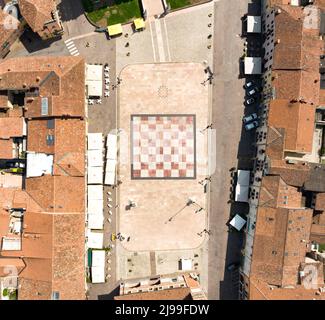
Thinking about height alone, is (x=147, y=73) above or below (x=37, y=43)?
below

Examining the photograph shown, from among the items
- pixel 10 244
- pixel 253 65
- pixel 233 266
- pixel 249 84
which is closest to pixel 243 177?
pixel 233 266

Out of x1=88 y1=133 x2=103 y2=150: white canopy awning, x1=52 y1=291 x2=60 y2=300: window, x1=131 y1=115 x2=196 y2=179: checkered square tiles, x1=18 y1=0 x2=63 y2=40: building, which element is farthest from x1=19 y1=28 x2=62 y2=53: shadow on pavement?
x1=52 y1=291 x2=60 y2=300: window

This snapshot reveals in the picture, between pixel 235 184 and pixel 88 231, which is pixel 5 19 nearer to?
pixel 88 231

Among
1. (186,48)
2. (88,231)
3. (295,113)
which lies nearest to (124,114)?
(186,48)

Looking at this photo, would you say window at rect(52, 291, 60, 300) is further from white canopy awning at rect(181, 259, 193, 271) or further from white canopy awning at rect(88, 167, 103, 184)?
white canopy awning at rect(181, 259, 193, 271)

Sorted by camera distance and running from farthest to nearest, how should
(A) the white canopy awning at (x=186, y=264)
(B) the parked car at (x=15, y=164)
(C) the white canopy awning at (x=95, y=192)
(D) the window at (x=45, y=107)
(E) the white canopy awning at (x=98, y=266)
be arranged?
(A) the white canopy awning at (x=186, y=264)
(C) the white canopy awning at (x=95, y=192)
(E) the white canopy awning at (x=98, y=266)
(B) the parked car at (x=15, y=164)
(D) the window at (x=45, y=107)

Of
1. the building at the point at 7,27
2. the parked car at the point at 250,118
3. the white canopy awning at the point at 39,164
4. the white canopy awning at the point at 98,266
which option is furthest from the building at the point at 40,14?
the white canopy awning at the point at 98,266

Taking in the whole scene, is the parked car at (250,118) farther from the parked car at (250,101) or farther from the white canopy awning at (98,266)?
the white canopy awning at (98,266)
